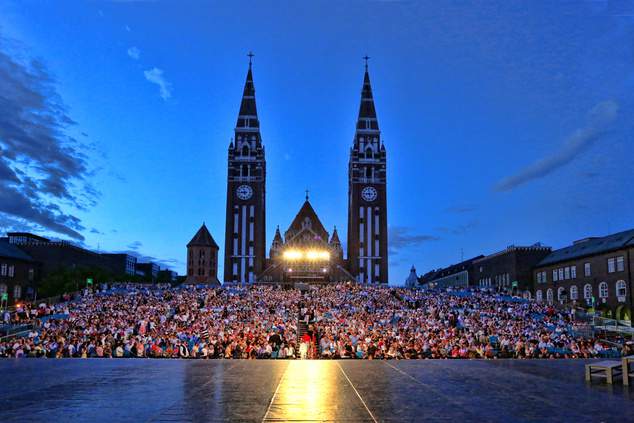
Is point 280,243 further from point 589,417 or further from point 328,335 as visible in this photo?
point 589,417

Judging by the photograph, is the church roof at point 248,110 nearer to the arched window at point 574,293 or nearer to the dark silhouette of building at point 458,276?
the dark silhouette of building at point 458,276

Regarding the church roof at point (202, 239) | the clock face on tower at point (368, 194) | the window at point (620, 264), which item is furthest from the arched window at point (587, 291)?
the church roof at point (202, 239)

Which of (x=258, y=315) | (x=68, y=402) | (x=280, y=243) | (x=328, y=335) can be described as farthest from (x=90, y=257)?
(x=68, y=402)

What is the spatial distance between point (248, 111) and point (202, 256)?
31562mm

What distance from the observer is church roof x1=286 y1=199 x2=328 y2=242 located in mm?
106188

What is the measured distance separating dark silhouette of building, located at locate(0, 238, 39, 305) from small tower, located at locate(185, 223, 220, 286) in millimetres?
29510

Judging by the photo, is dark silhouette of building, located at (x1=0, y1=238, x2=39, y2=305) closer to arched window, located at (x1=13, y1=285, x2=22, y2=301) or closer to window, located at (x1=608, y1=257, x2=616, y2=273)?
arched window, located at (x1=13, y1=285, x2=22, y2=301)

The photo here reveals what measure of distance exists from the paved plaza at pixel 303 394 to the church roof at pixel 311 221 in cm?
8569

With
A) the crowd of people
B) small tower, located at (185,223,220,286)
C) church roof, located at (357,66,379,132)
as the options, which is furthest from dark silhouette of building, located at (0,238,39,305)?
church roof, located at (357,66,379,132)

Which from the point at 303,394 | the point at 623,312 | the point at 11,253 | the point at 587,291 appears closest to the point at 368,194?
the point at 587,291

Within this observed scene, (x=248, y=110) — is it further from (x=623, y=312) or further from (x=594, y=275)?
(x=623, y=312)

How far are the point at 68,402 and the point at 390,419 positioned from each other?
697 cm

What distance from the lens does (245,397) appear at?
12906 millimetres

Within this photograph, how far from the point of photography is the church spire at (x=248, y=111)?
103938 mm
